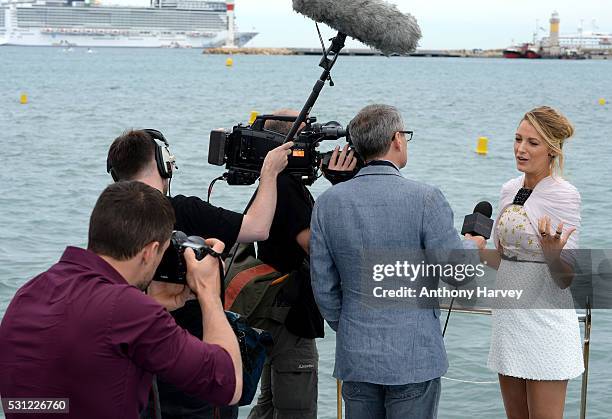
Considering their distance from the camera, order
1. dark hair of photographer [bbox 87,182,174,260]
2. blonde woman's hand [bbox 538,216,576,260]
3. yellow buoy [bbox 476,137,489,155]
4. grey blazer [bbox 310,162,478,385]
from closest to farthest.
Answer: dark hair of photographer [bbox 87,182,174,260] → grey blazer [bbox 310,162,478,385] → blonde woman's hand [bbox 538,216,576,260] → yellow buoy [bbox 476,137,489,155]

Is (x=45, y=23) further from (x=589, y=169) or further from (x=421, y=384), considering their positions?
(x=421, y=384)

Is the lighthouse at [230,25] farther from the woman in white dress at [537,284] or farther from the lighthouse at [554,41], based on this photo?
the woman in white dress at [537,284]

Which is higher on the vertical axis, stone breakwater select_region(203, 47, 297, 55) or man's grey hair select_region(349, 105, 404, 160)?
man's grey hair select_region(349, 105, 404, 160)

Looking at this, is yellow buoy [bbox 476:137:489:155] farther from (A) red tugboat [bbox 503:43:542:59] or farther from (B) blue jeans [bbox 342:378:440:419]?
(A) red tugboat [bbox 503:43:542:59]

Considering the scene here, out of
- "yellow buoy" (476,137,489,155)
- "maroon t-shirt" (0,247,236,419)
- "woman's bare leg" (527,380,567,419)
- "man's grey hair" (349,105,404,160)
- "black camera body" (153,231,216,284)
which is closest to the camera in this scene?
"maroon t-shirt" (0,247,236,419)

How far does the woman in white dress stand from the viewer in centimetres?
321

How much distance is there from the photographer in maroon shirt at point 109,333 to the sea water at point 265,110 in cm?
371

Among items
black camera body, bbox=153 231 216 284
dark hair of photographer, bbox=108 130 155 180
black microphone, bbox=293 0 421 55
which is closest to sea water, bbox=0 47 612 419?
black microphone, bbox=293 0 421 55

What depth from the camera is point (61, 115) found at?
2819 centimetres

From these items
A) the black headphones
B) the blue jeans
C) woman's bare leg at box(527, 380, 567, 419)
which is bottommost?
woman's bare leg at box(527, 380, 567, 419)

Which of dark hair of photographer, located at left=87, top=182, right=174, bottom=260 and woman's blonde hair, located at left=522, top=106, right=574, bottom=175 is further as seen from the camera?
woman's blonde hair, located at left=522, top=106, right=574, bottom=175

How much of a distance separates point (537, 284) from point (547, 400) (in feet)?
1.30

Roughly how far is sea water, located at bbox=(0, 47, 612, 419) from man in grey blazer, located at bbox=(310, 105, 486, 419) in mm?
2856

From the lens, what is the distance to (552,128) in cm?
327
